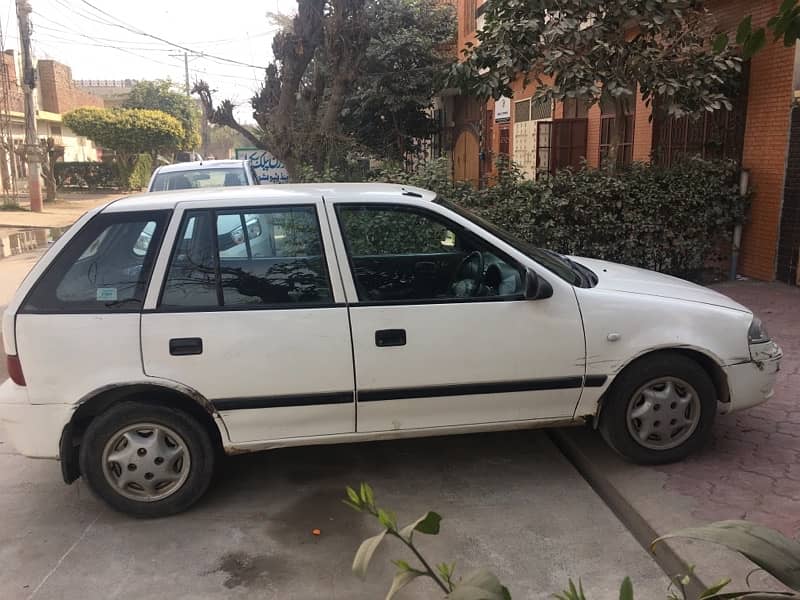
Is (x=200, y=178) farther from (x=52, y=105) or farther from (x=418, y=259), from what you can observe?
(x=52, y=105)

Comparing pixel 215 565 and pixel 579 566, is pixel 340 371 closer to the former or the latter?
pixel 215 565

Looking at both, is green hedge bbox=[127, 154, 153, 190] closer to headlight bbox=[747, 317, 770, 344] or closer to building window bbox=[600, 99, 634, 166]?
building window bbox=[600, 99, 634, 166]

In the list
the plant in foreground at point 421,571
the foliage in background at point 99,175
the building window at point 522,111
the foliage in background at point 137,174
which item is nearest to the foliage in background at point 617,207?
the plant in foreground at point 421,571

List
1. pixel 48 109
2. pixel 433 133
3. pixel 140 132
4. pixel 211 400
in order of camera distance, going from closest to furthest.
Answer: pixel 211 400 → pixel 433 133 → pixel 140 132 → pixel 48 109

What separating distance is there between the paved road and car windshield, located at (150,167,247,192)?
632cm

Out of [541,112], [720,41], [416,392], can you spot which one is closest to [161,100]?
[541,112]

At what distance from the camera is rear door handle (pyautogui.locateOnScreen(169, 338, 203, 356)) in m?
3.61

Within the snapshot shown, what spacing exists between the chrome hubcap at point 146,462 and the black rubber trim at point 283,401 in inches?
12.6

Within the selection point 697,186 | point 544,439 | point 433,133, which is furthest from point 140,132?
point 544,439

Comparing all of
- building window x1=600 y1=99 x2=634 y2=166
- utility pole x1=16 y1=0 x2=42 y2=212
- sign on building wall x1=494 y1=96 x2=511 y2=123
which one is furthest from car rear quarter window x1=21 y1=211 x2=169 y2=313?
utility pole x1=16 y1=0 x2=42 y2=212

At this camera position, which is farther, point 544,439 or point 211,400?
point 544,439

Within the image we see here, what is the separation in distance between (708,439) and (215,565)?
3.06 meters

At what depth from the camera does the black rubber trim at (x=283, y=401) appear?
12.1ft

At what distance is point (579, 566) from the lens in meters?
3.32
